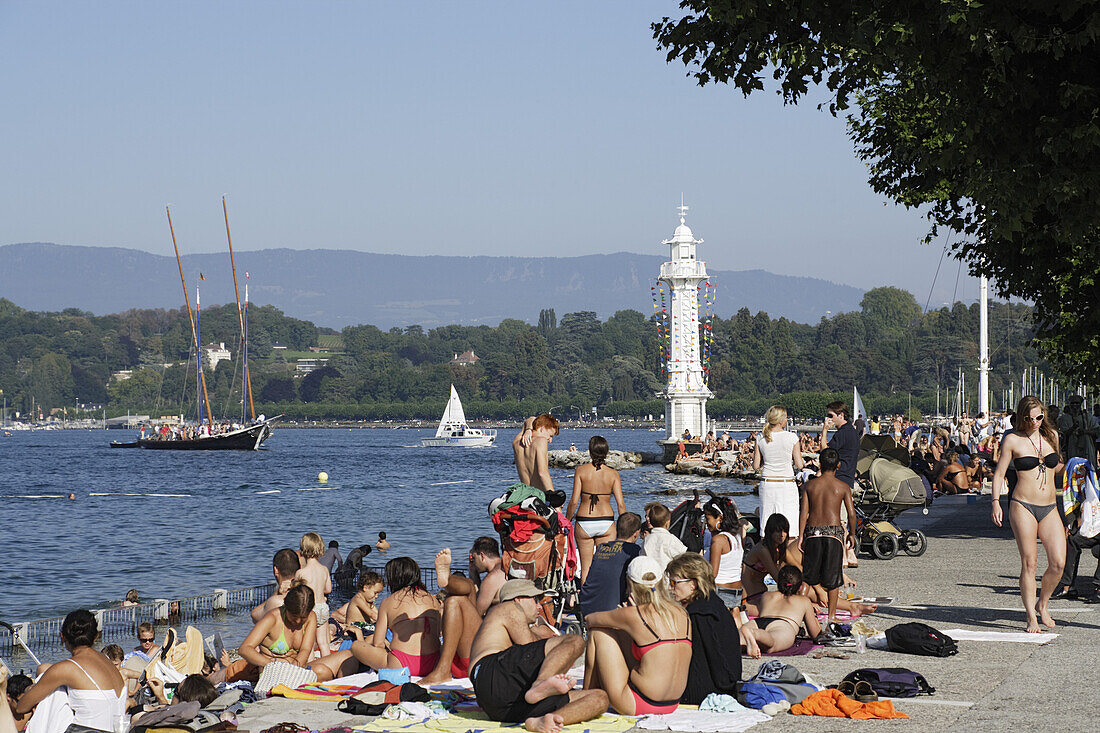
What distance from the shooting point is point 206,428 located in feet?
362

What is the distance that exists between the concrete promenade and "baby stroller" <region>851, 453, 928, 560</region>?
1307mm

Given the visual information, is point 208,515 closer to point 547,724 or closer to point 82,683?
point 82,683

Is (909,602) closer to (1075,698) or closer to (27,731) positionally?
(1075,698)

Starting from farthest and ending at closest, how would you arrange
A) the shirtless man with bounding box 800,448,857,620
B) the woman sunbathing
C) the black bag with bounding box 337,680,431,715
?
the woman sunbathing → the shirtless man with bounding box 800,448,857,620 → the black bag with bounding box 337,680,431,715

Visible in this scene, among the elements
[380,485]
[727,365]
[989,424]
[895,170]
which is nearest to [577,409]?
[727,365]

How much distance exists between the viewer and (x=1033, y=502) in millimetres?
9867

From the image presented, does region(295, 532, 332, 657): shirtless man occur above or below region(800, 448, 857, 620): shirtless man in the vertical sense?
below

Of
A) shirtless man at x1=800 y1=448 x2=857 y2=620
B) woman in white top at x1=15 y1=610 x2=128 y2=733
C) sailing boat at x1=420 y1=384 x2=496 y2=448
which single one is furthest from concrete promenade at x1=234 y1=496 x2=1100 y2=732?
sailing boat at x1=420 y1=384 x2=496 y2=448

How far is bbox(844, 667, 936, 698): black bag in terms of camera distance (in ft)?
25.3

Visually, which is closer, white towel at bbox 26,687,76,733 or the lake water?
→ white towel at bbox 26,687,76,733

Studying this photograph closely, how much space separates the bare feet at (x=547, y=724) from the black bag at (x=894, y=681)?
6.12 feet

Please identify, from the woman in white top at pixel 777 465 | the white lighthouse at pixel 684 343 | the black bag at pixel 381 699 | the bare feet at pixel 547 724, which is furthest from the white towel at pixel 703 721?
the white lighthouse at pixel 684 343

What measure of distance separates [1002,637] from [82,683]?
21.5ft

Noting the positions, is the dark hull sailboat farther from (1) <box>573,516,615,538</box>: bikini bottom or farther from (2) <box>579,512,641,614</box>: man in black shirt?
(2) <box>579,512,641,614</box>: man in black shirt
